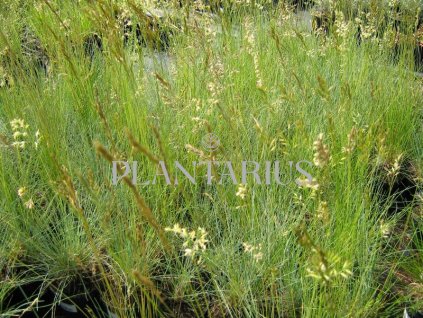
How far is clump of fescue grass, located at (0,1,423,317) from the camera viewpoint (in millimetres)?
1446

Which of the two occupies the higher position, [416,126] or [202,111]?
[202,111]

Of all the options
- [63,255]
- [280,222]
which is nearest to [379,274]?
[280,222]

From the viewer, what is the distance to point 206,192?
186 cm

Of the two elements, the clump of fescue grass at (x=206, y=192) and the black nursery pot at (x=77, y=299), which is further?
the black nursery pot at (x=77, y=299)

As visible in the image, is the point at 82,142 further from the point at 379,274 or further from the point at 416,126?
the point at 416,126

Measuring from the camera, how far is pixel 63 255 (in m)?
1.65

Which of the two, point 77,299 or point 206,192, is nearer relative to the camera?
point 77,299

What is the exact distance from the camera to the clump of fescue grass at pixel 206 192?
145cm

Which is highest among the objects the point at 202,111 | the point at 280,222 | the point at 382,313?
the point at 202,111

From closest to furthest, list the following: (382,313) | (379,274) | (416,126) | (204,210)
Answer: (382,313) → (379,274) → (204,210) → (416,126)

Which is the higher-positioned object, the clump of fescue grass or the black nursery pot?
the clump of fescue grass

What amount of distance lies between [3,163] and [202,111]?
33.2 inches

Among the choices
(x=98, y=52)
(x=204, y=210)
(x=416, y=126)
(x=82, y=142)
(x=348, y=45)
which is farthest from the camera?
(x=348, y=45)

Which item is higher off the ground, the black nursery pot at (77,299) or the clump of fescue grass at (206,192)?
the clump of fescue grass at (206,192)
